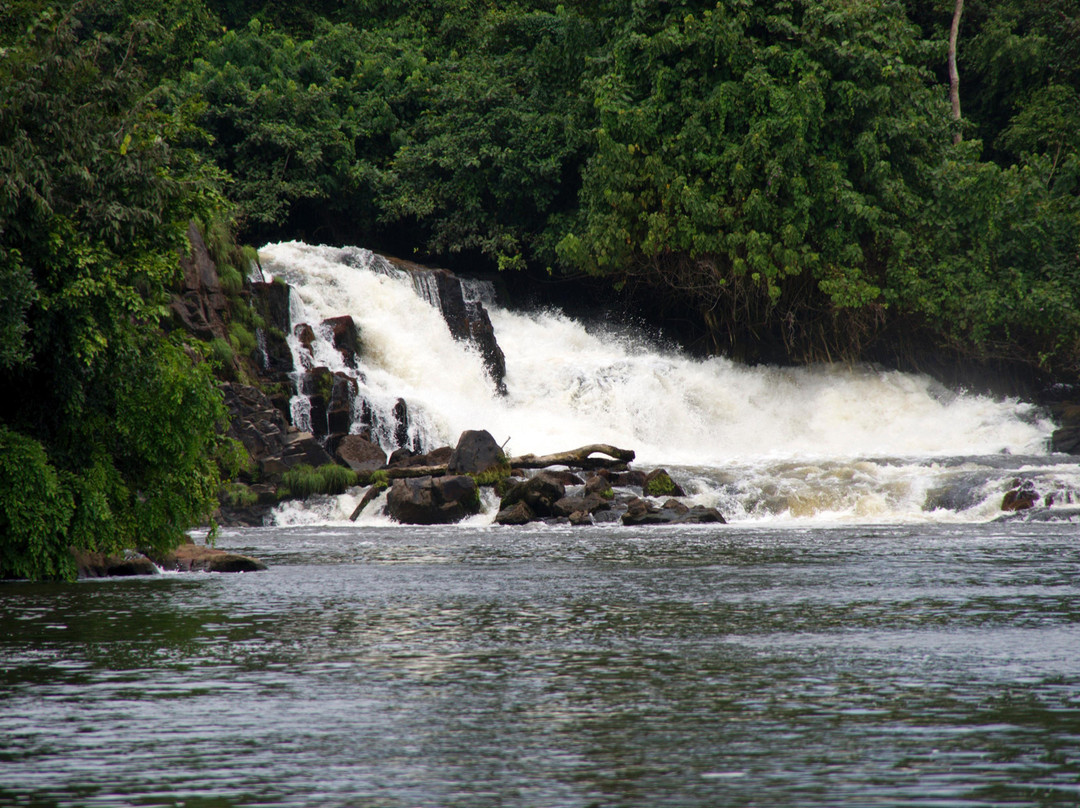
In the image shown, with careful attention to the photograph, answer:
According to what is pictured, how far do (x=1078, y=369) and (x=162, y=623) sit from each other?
40087mm

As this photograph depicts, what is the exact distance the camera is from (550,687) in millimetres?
11047

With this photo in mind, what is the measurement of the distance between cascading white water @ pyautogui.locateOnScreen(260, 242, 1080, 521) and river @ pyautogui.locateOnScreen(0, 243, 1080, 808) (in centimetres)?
52

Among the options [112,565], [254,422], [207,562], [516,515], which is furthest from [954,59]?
[112,565]

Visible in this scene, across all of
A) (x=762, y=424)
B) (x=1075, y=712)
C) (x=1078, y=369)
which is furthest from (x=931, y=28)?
(x=1075, y=712)

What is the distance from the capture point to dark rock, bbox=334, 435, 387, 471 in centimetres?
3497

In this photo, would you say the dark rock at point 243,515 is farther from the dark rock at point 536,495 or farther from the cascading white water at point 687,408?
the cascading white water at point 687,408

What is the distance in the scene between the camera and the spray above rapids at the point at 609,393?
41.0 meters

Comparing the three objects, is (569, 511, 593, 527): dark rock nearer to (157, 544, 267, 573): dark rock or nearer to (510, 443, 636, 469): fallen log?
(510, 443, 636, 469): fallen log

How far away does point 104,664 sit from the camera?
487 inches

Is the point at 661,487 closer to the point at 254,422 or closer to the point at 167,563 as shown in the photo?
the point at 254,422

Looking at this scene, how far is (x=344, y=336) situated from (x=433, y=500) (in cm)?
992

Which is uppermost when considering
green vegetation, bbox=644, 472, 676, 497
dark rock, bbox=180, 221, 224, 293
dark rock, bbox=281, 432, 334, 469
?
dark rock, bbox=180, 221, 224, 293

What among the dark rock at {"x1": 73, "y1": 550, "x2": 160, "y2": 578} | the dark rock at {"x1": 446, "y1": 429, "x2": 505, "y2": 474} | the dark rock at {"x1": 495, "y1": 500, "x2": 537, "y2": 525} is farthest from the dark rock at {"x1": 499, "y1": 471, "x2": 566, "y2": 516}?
the dark rock at {"x1": 73, "y1": 550, "x2": 160, "y2": 578}

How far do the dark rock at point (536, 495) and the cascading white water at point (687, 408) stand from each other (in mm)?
3907
